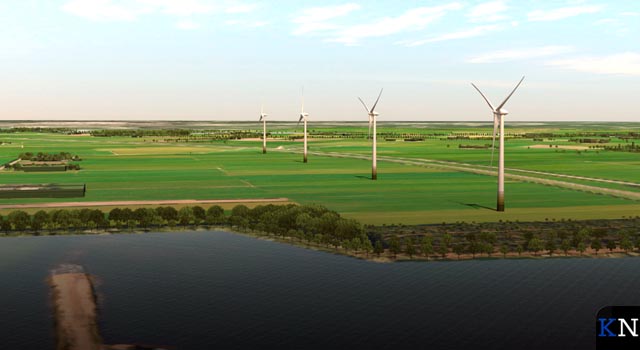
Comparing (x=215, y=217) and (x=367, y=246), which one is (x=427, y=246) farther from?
(x=215, y=217)

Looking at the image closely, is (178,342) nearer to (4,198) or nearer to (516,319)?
(516,319)

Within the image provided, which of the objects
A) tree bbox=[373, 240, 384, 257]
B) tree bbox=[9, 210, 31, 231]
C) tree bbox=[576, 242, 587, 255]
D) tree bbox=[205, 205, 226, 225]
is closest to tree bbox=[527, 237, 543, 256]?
tree bbox=[576, 242, 587, 255]

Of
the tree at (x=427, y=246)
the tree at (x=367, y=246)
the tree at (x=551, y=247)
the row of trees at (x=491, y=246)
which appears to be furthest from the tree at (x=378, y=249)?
the tree at (x=551, y=247)

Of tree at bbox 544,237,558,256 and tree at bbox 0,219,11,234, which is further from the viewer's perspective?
tree at bbox 0,219,11,234

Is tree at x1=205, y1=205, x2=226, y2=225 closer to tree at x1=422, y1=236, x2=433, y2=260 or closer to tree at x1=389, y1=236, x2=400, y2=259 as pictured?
tree at x1=389, y1=236, x2=400, y2=259

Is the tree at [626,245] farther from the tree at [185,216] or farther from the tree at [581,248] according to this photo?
the tree at [185,216]

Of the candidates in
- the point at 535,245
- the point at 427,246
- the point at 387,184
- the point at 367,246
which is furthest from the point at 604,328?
the point at 387,184

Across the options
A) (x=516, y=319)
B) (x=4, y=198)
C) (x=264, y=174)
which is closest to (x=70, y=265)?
(x=516, y=319)

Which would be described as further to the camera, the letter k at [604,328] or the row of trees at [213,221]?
the row of trees at [213,221]

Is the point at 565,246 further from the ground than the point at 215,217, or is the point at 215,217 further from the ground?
the point at 215,217
